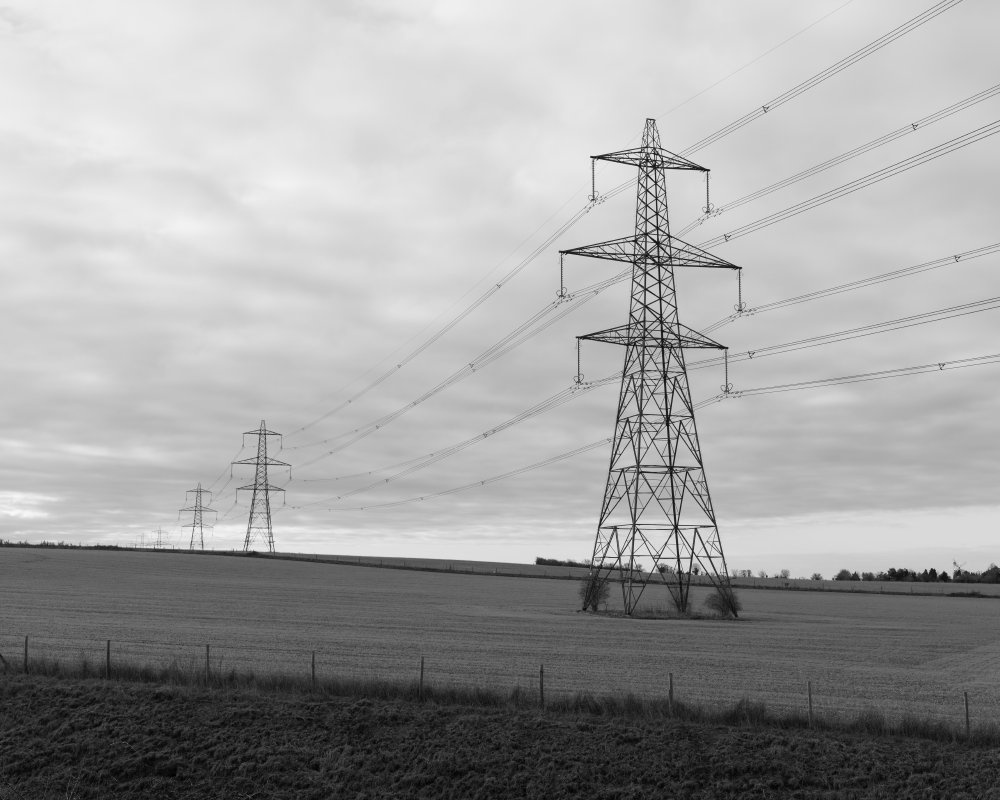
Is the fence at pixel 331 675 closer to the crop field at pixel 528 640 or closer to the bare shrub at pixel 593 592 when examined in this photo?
the crop field at pixel 528 640

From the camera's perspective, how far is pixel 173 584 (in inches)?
4493

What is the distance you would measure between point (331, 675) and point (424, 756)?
32.6ft

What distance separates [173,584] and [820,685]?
8636 cm

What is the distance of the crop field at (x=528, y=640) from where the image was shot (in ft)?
136

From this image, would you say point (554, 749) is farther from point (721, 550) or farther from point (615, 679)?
point (721, 550)

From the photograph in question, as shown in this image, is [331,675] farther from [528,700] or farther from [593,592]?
[593,592]

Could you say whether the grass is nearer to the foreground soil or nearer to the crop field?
the foreground soil

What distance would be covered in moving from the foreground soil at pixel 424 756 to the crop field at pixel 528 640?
4745 millimetres

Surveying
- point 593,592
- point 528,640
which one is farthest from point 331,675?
point 593,592

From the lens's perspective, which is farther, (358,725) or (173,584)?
(173,584)

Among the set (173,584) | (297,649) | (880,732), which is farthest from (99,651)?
(173,584)

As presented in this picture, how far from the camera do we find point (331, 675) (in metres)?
39.9

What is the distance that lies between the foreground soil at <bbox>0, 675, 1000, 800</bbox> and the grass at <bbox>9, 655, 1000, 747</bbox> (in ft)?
2.80

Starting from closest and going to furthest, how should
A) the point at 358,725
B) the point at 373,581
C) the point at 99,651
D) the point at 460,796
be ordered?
the point at 460,796 < the point at 358,725 < the point at 99,651 < the point at 373,581
